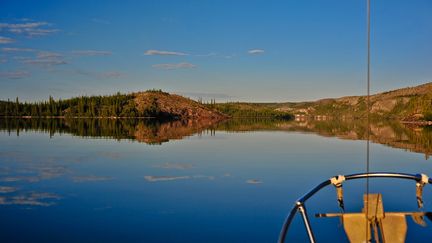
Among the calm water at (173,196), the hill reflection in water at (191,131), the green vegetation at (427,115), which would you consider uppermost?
the green vegetation at (427,115)

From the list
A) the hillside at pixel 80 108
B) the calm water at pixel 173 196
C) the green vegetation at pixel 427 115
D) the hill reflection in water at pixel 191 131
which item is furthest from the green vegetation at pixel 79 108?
the calm water at pixel 173 196

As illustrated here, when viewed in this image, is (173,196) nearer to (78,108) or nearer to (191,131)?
(191,131)

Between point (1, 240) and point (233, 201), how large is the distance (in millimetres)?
6337

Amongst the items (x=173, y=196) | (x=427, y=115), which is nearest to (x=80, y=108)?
(x=427, y=115)

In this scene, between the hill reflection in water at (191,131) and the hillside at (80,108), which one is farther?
the hillside at (80,108)

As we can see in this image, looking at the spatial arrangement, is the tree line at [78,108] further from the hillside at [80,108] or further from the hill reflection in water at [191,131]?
the hill reflection in water at [191,131]

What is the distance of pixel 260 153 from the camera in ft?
89.9

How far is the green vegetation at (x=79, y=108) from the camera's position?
150 meters

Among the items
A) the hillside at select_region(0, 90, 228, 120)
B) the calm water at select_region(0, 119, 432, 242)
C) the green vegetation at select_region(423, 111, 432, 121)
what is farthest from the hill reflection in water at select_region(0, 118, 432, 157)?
the hillside at select_region(0, 90, 228, 120)

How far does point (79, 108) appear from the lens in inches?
6230

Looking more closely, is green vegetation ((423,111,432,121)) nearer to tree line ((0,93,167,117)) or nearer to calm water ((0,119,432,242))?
tree line ((0,93,167,117))

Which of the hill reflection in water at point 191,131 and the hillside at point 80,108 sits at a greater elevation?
the hillside at point 80,108

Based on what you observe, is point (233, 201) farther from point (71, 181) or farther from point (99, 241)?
point (71, 181)

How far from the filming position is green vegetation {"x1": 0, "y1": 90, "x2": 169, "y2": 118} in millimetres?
150500
